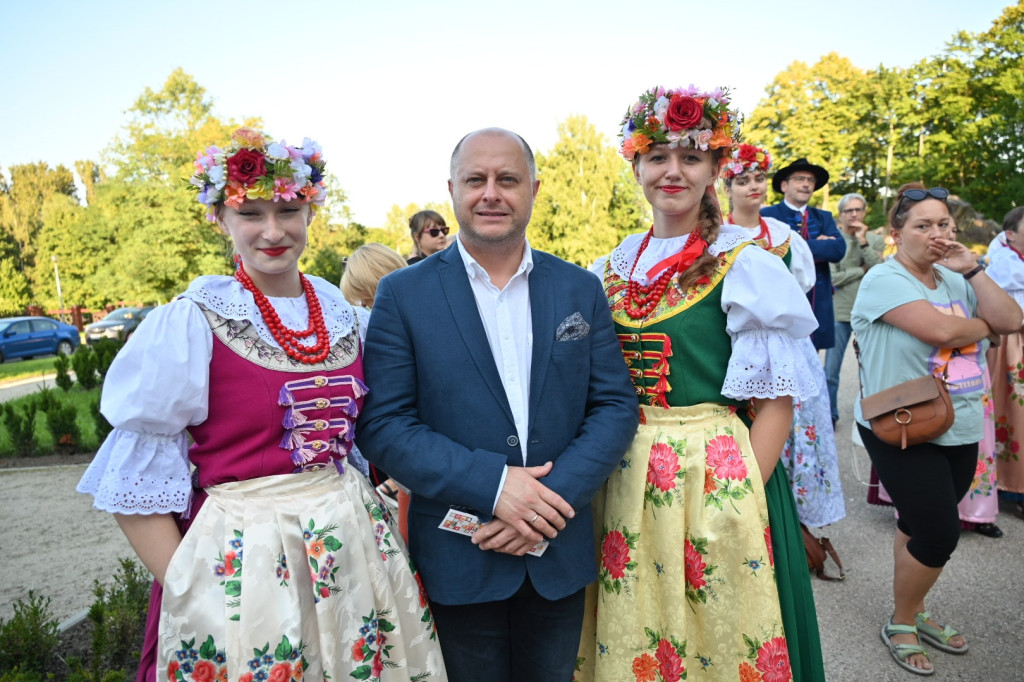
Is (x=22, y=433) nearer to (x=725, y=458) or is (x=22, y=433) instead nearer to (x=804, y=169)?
(x=725, y=458)

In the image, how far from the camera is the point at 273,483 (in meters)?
1.78

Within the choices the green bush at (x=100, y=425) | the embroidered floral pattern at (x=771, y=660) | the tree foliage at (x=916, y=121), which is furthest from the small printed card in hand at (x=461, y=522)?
the tree foliage at (x=916, y=121)

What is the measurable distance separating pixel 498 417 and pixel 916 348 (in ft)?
7.25

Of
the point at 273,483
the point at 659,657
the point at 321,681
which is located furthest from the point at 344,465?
the point at 659,657

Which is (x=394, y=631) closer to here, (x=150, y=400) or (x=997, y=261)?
(x=150, y=400)

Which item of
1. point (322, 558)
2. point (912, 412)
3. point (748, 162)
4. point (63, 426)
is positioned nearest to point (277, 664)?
point (322, 558)

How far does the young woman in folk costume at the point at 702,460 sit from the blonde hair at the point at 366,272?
237cm

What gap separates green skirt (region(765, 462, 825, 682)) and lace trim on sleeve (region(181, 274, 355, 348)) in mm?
1526

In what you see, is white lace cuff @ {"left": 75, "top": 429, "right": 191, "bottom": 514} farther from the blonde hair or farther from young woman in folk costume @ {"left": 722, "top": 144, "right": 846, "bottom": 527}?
young woman in folk costume @ {"left": 722, "top": 144, "right": 846, "bottom": 527}

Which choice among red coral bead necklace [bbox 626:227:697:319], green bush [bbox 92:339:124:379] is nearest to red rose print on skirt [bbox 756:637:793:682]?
red coral bead necklace [bbox 626:227:697:319]

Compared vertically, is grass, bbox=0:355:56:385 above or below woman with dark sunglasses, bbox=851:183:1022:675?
below

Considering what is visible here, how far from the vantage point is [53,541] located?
5391 mm

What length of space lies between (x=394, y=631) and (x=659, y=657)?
88 cm

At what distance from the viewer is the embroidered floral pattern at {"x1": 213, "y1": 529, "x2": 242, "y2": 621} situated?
166 centimetres
